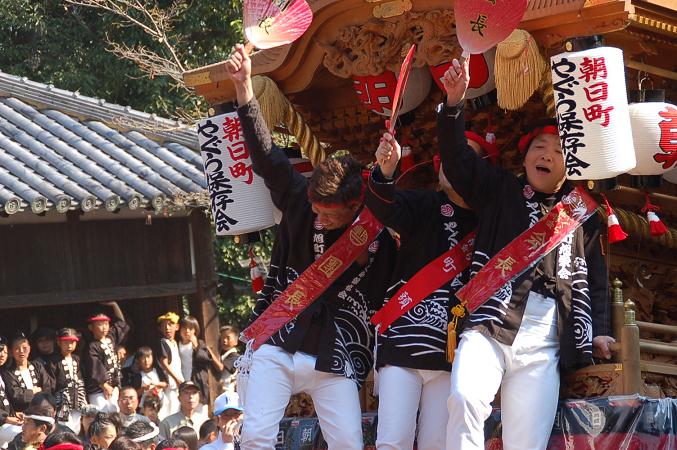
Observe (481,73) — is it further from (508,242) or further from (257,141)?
(257,141)

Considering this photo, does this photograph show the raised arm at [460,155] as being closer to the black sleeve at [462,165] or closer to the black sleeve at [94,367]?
the black sleeve at [462,165]

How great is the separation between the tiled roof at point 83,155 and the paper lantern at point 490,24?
5.55 metres

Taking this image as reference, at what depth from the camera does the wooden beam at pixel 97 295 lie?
10.5 metres

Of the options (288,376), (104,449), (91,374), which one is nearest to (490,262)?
(288,376)

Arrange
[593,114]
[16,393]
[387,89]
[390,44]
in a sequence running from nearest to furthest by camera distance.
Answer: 1. [593,114]
2. [390,44]
3. [387,89]
4. [16,393]

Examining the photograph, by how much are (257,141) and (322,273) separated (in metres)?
0.70

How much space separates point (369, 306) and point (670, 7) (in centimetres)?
202

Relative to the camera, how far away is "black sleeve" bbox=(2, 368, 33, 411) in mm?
9703

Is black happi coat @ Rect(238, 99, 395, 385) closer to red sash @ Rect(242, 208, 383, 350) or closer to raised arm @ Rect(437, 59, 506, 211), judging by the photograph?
red sash @ Rect(242, 208, 383, 350)

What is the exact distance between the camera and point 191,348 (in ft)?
35.6

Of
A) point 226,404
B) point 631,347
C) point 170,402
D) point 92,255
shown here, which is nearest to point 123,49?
point 92,255

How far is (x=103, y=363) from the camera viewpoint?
33.9 ft

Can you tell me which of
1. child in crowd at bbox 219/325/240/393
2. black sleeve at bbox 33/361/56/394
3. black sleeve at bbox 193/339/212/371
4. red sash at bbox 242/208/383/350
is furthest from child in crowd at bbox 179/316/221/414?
red sash at bbox 242/208/383/350

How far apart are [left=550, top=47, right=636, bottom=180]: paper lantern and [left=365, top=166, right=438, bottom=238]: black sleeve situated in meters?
0.72
